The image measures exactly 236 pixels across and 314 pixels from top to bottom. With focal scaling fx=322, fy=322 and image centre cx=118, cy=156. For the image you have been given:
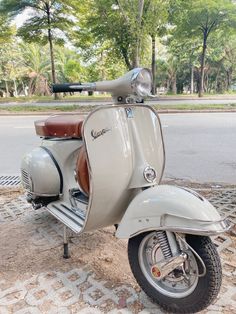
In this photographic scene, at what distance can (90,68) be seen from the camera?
87.1 feet

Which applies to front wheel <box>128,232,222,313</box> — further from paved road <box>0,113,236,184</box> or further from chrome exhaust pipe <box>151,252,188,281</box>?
paved road <box>0,113,236,184</box>

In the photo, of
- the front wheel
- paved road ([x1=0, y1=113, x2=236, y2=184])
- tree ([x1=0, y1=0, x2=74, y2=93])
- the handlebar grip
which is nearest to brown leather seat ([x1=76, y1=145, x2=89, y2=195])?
the handlebar grip

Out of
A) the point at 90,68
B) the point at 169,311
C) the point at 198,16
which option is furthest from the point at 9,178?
the point at 90,68

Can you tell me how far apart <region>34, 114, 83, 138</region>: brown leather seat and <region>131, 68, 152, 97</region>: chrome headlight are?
0.61m

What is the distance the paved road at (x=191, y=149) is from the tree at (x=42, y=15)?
36.1 feet

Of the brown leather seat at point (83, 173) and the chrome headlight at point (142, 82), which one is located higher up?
the chrome headlight at point (142, 82)

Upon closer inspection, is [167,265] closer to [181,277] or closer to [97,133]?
[181,277]

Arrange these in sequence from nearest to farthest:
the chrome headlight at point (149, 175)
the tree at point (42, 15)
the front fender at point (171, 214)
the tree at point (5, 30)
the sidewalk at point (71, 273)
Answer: the front fender at point (171, 214)
the sidewalk at point (71, 273)
the chrome headlight at point (149, 175)
the tree at point (42, 15)
the tree at point (5, 30)

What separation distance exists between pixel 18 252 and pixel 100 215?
0.92m

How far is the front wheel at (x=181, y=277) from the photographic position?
5.68 feet

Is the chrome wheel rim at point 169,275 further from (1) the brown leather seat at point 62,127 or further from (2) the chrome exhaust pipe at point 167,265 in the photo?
(1) the brown leather seat at point 62,127

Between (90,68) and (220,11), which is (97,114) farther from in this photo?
(90,68)

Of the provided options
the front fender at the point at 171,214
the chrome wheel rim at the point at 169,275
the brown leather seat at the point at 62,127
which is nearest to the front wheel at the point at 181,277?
the chrome wheel rim at the point at 169,275

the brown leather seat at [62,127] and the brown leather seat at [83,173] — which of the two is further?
the brown leather seat at [62,127]
